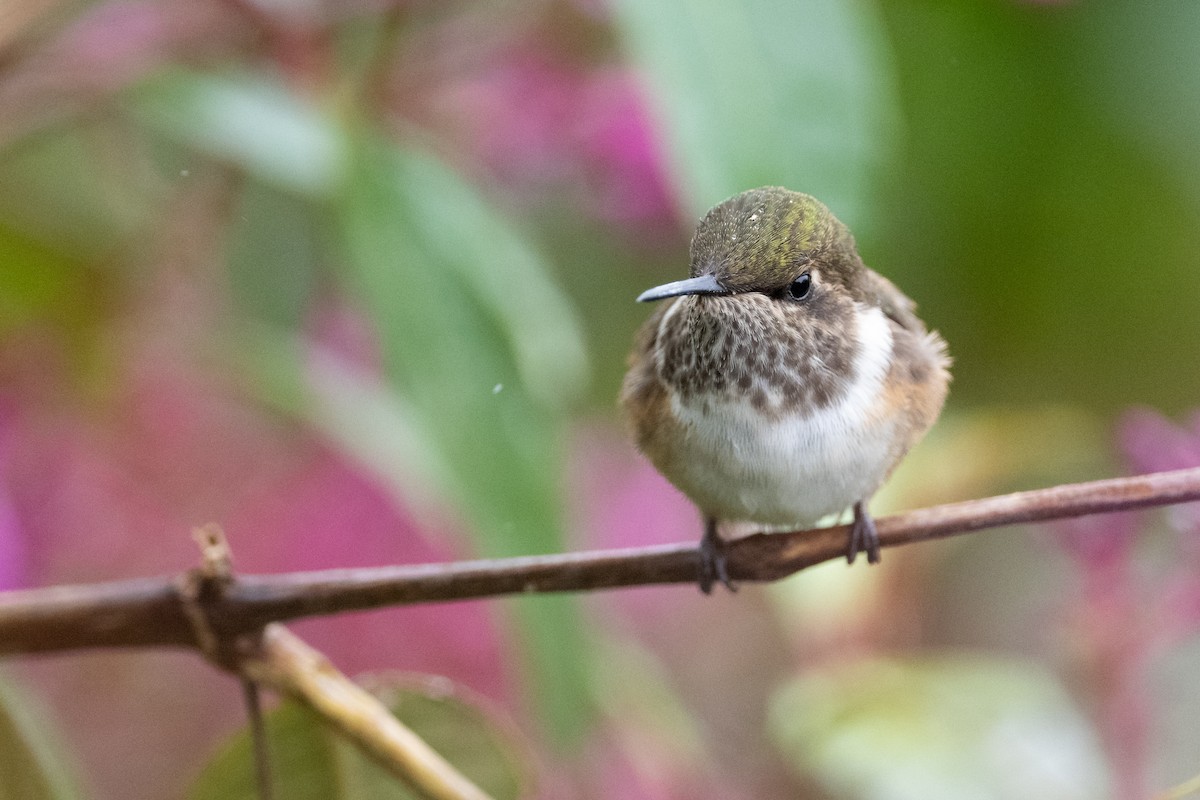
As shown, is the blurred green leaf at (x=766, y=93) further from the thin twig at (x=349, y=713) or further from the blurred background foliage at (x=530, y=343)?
the thin twig at (x=349, y=713)

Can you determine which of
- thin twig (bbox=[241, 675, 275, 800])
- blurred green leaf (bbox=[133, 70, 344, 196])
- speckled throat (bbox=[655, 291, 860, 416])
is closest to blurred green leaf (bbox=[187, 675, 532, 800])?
thin twig (bbox=[241, 675, 275, 800])

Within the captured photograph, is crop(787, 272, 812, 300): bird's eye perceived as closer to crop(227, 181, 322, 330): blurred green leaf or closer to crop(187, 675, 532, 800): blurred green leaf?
crop(187, 675, 532, 800): blurred green leaf

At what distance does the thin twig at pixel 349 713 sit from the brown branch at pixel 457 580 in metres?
0.03

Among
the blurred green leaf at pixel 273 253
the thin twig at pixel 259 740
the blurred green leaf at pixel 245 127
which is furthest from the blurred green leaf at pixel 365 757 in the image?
the blurred green leaf at pixel 273 253

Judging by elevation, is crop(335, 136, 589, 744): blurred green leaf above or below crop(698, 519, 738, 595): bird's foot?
above

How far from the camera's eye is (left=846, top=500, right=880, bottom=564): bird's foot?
70cm

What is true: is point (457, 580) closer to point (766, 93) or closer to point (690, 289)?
point (690, 289)

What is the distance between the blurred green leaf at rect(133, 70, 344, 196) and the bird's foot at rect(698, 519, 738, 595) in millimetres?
539

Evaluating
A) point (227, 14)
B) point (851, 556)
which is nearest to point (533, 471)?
point (851, 556)

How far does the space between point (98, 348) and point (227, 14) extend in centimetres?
35

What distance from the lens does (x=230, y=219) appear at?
54.0 inches

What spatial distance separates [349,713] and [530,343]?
0.44 meters

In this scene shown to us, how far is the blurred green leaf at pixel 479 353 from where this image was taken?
3.27 feet

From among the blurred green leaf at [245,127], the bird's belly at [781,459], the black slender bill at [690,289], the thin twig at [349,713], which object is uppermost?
the blurred green leaf at [245,127]
